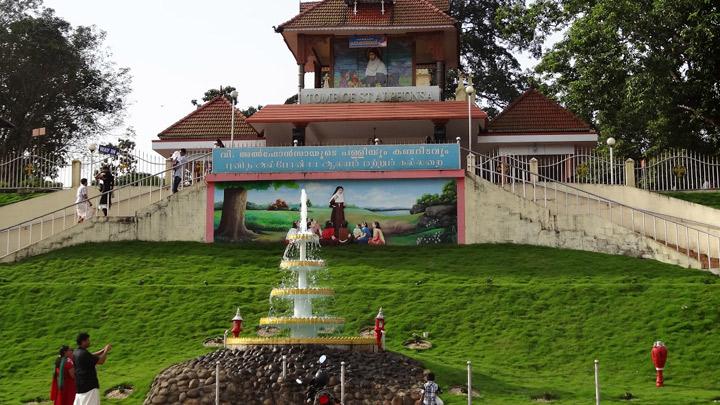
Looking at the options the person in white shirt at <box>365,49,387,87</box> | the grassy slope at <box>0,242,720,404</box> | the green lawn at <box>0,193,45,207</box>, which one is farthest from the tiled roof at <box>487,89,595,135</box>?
the green lawn at <box>0,193,45,207</box>

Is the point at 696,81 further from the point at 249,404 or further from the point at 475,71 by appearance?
the point at 249,404

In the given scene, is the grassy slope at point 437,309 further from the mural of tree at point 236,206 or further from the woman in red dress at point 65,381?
the woman in red dress at point 65,381

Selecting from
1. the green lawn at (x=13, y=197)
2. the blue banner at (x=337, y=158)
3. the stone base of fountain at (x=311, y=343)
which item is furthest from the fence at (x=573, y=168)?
the green lawn at (x=13, y=197)

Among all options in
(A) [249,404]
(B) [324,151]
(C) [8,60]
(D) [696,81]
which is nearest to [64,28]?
(C) [8,60]

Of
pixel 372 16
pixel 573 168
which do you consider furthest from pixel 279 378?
pixel 372 16

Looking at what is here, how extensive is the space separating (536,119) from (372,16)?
23.4 ft

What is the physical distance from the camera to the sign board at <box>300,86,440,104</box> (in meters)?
34.7

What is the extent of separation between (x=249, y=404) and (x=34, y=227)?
1566 cm

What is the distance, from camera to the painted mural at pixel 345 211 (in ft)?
91.6

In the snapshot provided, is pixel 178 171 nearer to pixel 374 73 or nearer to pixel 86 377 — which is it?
pixel 374 73

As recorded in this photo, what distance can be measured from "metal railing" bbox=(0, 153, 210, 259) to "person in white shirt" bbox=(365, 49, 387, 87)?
7772 millimetres

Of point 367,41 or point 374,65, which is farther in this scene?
point 374,65

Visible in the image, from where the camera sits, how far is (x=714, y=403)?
15.8 m

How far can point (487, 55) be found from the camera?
53.5 m
